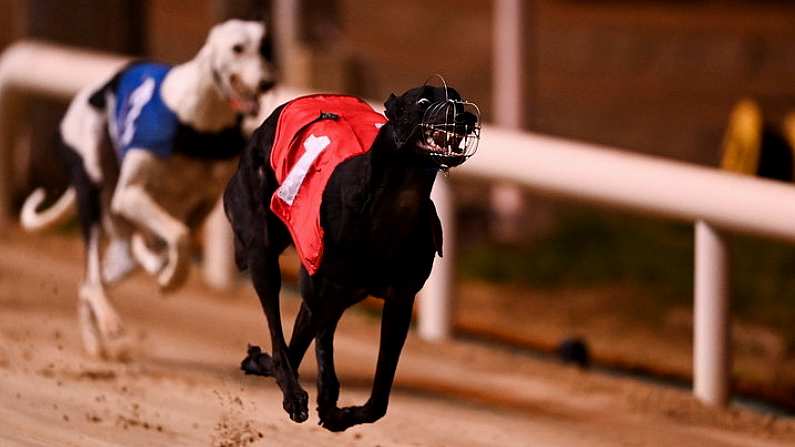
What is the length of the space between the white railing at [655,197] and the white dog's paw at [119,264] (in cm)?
84

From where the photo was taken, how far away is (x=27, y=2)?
920 cm

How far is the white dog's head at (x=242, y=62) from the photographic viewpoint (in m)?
5.72

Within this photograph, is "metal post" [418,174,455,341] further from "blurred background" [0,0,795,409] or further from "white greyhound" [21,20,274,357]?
"white greyhound" [21,20,274,357]

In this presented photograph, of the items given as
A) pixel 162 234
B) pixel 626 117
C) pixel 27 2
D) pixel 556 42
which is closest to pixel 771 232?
pixel 162 234

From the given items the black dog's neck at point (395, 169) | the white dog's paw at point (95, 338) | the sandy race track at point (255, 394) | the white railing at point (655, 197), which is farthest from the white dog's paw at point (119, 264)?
the black dog's neck at point (395, 169)

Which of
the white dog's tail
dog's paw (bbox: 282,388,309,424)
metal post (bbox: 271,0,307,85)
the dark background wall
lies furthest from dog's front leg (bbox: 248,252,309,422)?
the dark background wall

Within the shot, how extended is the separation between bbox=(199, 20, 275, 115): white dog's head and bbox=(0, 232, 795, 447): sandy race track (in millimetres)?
856

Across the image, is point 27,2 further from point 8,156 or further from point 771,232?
point 771,232

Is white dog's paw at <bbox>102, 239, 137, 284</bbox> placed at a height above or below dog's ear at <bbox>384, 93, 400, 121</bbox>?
below

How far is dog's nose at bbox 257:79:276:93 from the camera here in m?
5.70

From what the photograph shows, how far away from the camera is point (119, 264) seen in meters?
6.50

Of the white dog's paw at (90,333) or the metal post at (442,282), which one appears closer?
the white dog's paw at (90,333)

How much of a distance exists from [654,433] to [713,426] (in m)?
0.24

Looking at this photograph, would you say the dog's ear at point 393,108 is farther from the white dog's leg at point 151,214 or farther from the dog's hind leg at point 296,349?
the white dog's leg at point 151,214
